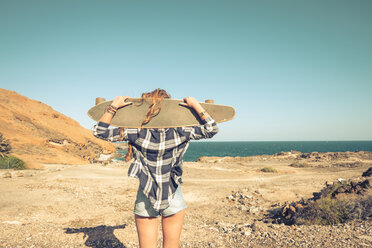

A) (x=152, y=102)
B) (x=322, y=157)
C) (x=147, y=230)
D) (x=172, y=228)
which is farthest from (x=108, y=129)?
(x=322, y=157)

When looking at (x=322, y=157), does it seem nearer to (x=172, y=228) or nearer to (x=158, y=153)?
(x=172, y=228)

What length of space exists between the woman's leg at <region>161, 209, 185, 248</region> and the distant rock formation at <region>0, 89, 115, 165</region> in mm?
22688

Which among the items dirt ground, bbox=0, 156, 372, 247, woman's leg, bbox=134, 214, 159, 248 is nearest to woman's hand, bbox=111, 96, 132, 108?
woman's leg, bbox=134, 214, 159, 248

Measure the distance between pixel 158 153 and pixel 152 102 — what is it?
59cm

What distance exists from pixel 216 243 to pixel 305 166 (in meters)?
25.1

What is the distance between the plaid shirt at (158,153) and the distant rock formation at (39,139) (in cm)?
2261

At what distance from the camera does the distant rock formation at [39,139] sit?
26016 millimetres

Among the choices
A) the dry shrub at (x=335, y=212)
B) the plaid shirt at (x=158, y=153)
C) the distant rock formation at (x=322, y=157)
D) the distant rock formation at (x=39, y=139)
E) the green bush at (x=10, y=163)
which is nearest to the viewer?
the plaid shirt at (x=158, y=153)

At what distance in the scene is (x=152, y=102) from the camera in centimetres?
233

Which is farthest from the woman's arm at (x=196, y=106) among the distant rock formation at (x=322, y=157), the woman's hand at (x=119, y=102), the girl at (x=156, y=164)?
the distant rock formation at (x=322, y=157)

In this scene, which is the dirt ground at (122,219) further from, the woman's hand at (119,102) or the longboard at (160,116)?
the woman's hand at (119,102)

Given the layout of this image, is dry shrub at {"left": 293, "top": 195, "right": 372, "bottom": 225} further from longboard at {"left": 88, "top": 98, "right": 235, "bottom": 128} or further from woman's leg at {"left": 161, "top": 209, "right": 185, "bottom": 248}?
longboard at {"left": 88, "top": 98, "right": 235, "bottom": 128}

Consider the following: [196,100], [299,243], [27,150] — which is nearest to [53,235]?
[196,100]

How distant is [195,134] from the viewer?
226 centimetres
